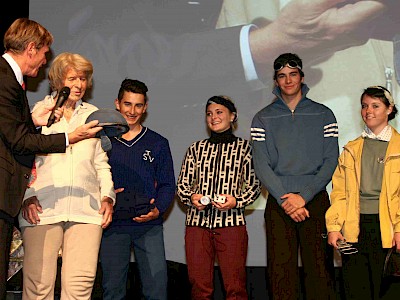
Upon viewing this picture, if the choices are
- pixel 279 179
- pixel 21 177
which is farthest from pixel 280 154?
pixel 21 177

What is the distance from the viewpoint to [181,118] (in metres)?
5.06

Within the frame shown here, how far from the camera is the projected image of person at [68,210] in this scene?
10.00ft

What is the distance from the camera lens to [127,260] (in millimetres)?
3709

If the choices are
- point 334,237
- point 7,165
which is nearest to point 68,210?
point 7,165

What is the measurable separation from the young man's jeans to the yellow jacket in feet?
3.32

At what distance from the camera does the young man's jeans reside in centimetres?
364

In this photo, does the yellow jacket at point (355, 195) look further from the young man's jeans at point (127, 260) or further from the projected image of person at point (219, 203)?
the young man's jeans at point (127, 260)

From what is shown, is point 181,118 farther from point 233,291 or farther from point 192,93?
point 233,291

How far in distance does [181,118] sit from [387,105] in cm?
192

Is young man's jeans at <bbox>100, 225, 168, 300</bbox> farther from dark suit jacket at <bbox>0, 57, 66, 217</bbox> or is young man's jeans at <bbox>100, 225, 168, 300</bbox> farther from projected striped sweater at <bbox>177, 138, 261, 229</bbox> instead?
dark suit jacket at <bbox>0, 57, 66, 217</bbox>

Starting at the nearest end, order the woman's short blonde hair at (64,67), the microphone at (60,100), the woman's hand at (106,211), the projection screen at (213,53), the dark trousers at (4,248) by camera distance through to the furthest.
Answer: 1. the dark trousers at (4,248)
2. the microphone at (60,100)
3. the woman's hand at (106,211)
4. the woman's short blonde hair at (64,67)
5. the projection screen at (213,53)

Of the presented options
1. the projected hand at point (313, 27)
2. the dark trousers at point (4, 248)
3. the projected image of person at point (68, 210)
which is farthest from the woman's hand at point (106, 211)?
the projected hand at point (313, 27)

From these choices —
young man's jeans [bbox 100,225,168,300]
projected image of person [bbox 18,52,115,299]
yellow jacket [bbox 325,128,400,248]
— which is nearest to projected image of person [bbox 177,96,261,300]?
young man's jeans [bbox 100,225,168,300]

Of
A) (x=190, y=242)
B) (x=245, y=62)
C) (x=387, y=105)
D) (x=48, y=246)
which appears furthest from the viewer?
(x=245, y=62)
